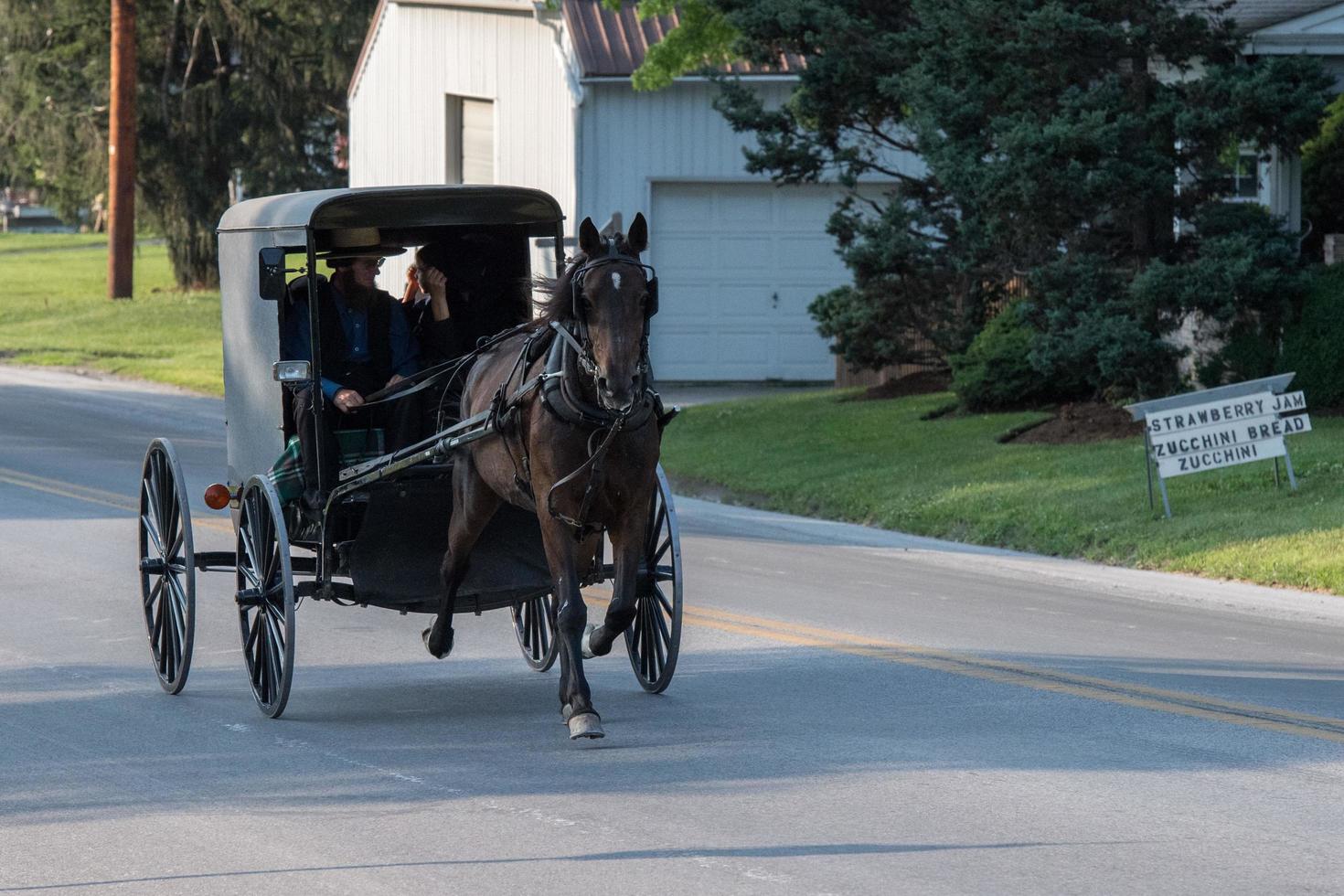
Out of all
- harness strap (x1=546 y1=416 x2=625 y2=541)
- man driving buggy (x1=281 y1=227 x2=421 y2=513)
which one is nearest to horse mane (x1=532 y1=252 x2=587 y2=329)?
harness strap (x1=546 y1=416 x2=625 y2=541)

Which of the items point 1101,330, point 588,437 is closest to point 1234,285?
point 1101,330

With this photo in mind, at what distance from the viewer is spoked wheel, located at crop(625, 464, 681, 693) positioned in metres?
9.05

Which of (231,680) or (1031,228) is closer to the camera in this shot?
(231,680)

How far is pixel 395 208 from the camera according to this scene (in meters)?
9.57

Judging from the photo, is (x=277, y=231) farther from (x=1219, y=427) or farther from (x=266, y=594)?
(x=1219, y=427)

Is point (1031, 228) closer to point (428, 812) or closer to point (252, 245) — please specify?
point (252, 245)

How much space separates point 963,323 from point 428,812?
55.0 ft

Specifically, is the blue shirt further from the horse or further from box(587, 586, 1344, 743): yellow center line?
box(587, 586, 1344, 743): yellow center line

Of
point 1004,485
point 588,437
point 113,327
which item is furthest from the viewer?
point 113,327

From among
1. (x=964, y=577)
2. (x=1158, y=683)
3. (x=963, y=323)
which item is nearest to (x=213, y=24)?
(x=963, y=323)

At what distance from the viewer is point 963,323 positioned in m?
23.0

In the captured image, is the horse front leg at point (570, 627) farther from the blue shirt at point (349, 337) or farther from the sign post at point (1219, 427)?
the sign post at point (1219, 427)

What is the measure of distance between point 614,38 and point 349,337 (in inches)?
697

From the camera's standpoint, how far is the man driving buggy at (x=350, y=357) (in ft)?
31.1
